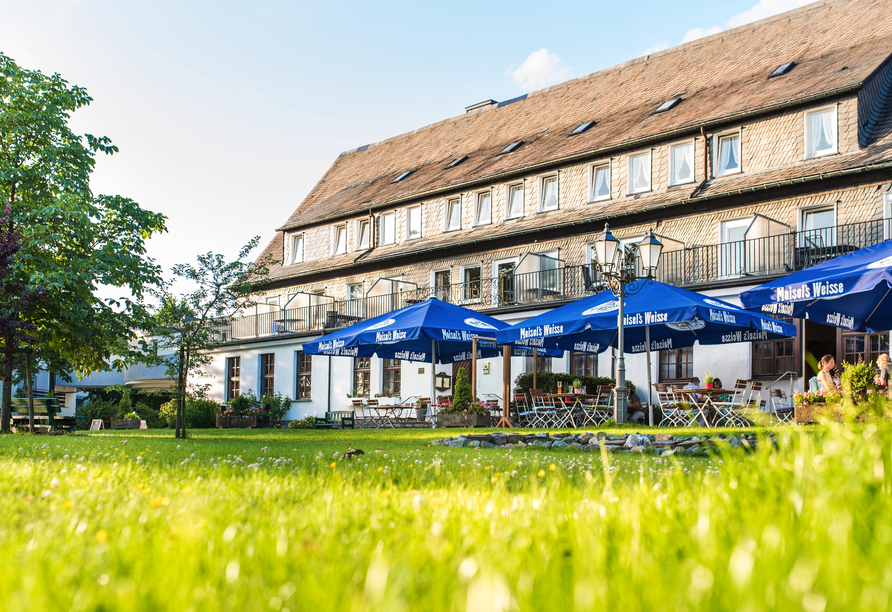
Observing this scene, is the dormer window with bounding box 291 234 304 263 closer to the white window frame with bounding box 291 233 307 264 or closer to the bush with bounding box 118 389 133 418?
the white window frame with bounding box 291 233 307 264

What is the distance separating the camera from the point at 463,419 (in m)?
17.5

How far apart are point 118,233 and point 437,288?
15.8 m

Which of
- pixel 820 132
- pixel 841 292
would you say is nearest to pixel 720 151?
pixel 820 132

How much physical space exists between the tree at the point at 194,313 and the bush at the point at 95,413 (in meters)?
18.2

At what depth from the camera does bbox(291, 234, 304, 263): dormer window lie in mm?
38562

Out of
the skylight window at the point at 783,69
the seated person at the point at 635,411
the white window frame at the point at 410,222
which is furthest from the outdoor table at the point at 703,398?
the white window frame at the point at 410,222

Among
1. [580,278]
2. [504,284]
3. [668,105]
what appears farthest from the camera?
[504,284]

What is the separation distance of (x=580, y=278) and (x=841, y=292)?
16718 millimetres

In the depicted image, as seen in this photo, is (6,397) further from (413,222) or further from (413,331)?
(413,222)

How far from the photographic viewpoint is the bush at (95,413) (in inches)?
1251

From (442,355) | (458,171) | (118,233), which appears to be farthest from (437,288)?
(118,233)

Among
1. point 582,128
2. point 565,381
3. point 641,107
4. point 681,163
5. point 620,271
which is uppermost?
point 641,107

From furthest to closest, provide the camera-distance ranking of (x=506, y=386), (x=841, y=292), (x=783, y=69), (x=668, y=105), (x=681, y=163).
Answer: (x=668, y=105)
(x=681, y=163)
(x=783, y=69)
(x=506, y=386)
(x=841, y=292)

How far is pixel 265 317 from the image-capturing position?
38312mm
